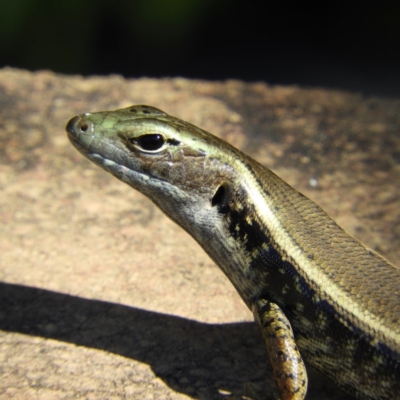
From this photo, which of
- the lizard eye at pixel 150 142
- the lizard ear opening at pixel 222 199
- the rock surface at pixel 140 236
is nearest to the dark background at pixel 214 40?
the rock surface at pixel 140 236

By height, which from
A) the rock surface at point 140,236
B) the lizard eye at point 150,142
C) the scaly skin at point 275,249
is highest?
the lizard eye at point 150,142

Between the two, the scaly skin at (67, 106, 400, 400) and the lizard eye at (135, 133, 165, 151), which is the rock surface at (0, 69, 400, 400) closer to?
the scaly skin at (67, 106, 400, 400)

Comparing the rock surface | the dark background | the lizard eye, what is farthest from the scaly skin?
the dark background

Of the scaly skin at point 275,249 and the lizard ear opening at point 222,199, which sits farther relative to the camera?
the lizard ear opening at point 222,199

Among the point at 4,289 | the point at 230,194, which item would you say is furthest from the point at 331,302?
the point at 4,289

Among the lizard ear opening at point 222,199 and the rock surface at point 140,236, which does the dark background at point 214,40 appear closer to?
the rock surface at point 140,236

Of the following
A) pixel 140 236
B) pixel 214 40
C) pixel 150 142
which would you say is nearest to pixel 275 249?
pixel 150 142
